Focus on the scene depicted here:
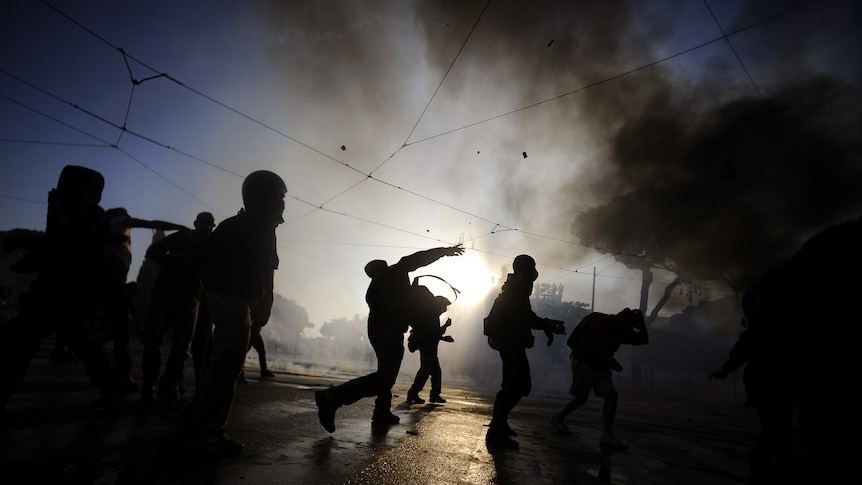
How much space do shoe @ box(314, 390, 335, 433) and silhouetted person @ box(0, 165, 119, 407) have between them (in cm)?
161

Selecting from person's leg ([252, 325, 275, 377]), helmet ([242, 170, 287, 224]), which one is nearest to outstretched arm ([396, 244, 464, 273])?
helmet ([242, 170, 287, 224])

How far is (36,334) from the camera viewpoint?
8.69 ft

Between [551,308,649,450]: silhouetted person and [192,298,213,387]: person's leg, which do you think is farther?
[551,308,649,450]: silhouetted person

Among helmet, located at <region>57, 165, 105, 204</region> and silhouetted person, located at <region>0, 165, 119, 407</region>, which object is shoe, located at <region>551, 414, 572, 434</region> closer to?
silhouetted person, located at <region>0, 165, 119, 407</region>

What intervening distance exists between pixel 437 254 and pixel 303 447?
1790 mm

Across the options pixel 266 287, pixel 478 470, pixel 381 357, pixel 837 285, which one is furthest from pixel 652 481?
pixel 266 287

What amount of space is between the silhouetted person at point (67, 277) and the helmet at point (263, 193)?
1226 millimetres

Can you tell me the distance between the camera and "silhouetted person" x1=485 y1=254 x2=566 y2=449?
3723 millimetres

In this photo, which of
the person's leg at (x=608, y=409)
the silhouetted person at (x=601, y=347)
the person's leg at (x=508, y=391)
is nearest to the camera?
the person's leg at (x=508, y=391)

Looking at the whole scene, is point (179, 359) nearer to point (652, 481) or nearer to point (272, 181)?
point (272, 181)

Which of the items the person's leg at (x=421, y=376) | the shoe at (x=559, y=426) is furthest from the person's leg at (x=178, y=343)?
the shoe at (x=559, y=426)

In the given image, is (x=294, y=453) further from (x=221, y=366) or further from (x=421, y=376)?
(x=421, y=376)

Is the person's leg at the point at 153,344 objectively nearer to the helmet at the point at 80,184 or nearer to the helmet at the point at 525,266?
the helmet at the point at 80,184

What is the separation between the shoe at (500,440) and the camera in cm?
349
